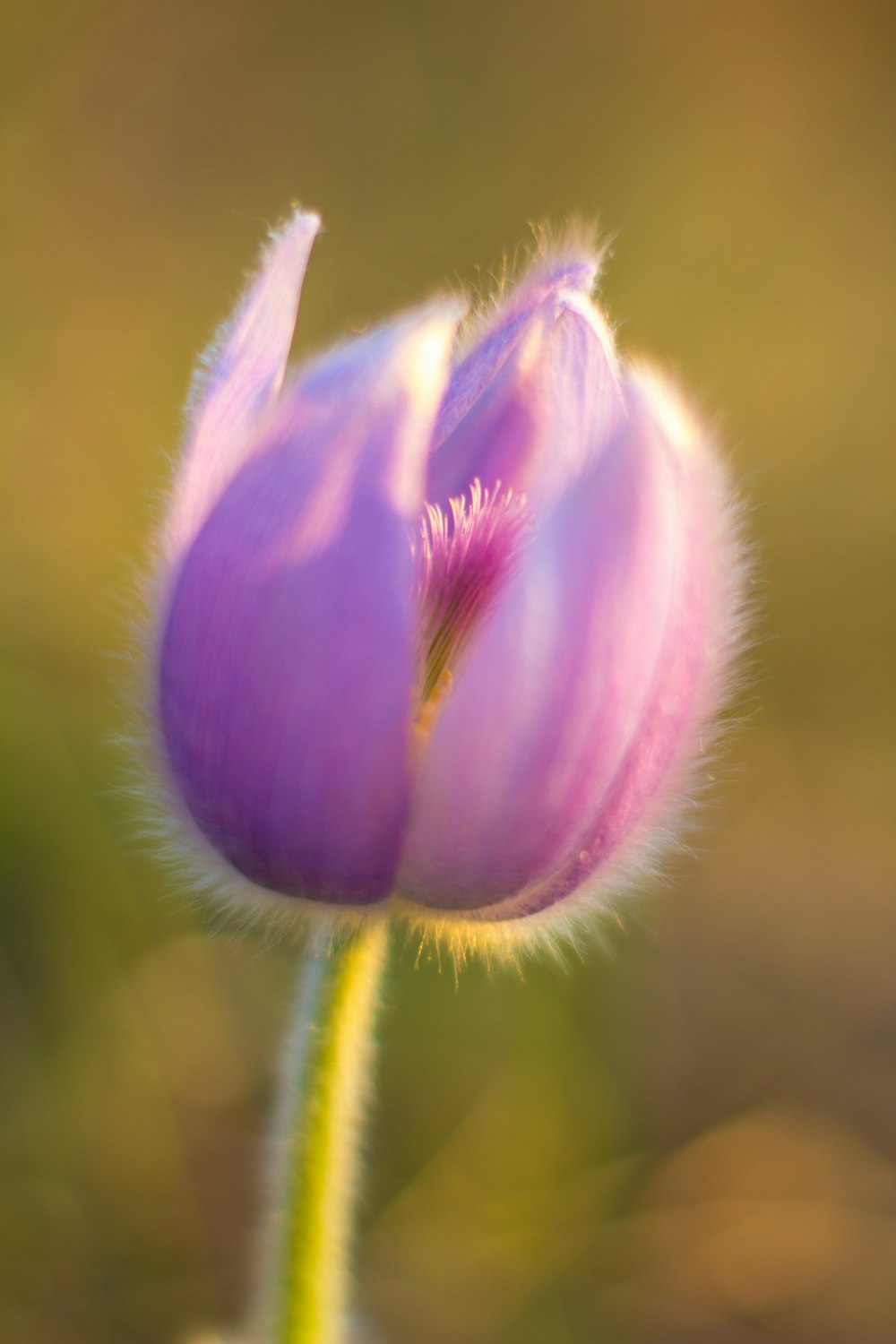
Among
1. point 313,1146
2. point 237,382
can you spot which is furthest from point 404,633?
point 313,1146

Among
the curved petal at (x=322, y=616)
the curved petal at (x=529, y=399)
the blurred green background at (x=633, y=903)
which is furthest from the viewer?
the blurred green background at (x=633, y=903)

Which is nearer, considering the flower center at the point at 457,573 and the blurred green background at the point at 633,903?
the flower center at the point at 457,573

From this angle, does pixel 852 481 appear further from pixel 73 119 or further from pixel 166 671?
pixel 166 671

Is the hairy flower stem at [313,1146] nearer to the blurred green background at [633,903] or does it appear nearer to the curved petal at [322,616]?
the curved petal at [322,616]

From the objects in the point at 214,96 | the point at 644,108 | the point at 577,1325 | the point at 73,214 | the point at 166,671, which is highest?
the point at 644,108

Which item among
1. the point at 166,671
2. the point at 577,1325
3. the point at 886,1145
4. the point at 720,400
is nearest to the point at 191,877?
the point at 166,671

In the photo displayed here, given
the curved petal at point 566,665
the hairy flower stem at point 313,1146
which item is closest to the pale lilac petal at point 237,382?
the curved petal at point 566,665

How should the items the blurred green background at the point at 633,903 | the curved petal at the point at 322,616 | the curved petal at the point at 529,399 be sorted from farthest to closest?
1. the blurred green background at the point at 633,903
2. the curved petal at the point at 529,399
3. the curved petal at the point at 322,616

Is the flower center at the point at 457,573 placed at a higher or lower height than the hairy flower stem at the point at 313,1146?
higher
